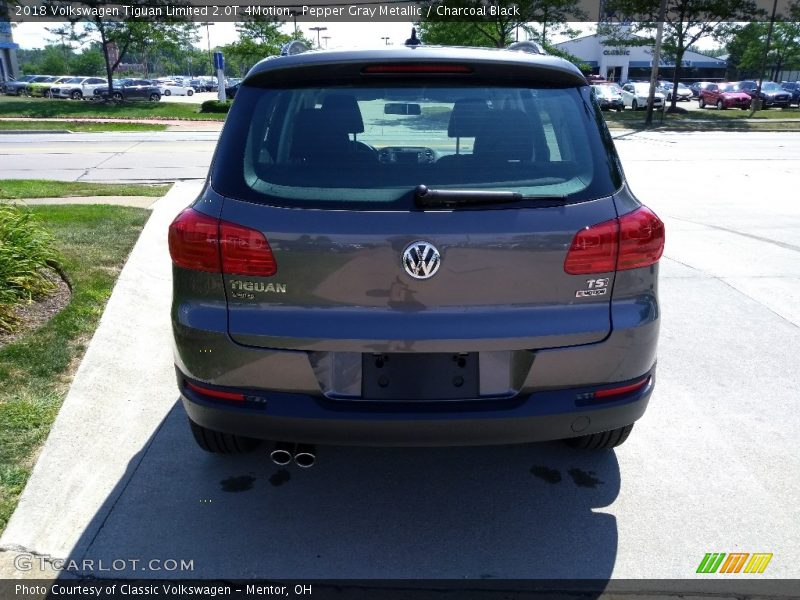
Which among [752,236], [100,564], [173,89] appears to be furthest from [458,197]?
[173,89]

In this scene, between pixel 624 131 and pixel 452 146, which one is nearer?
pixel 452 146

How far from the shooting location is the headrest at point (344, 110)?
2836mm

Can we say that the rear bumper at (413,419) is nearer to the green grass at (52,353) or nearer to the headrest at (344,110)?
the headrest at (344,110)

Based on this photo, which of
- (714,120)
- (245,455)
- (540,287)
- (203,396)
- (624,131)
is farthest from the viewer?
(714,120)

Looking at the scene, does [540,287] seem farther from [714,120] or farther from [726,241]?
[714,120]

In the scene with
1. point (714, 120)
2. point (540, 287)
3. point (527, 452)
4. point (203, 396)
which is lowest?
point (714, 120)

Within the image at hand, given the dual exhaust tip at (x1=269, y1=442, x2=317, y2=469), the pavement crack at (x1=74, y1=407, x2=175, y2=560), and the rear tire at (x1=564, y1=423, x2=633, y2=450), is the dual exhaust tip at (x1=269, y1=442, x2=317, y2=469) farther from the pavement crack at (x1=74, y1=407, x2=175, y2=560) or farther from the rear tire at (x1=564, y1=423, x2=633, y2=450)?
the rear tire at (x1=564, y1=423, x2=633, y2=450)

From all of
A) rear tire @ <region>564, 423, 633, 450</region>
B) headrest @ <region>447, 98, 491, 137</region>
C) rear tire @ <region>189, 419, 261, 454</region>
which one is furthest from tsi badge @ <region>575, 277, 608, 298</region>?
rear tire @ <region>189, 419, 261, 454</region>

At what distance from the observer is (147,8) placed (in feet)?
107

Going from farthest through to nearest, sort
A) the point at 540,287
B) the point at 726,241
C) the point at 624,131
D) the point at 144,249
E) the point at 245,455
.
Result: the point at 624,131, the point at 726,241, the point at 144,249, the point at 245,455, the point at 540,287

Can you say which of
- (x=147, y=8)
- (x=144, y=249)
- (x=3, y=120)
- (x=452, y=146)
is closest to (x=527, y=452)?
(x=452, y=146)

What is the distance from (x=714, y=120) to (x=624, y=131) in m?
8.06

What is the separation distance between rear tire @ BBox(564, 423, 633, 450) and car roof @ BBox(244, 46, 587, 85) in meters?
1.55

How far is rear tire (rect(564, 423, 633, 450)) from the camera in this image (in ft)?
10.7
